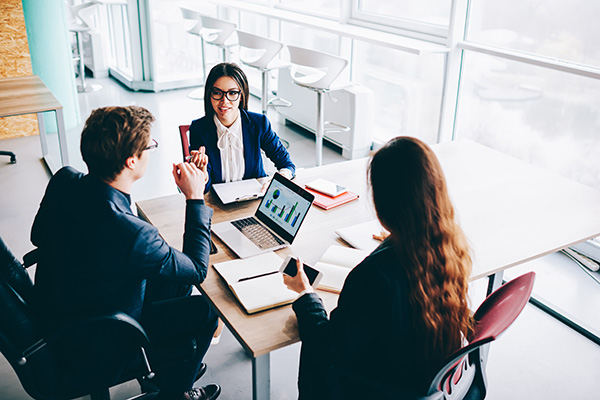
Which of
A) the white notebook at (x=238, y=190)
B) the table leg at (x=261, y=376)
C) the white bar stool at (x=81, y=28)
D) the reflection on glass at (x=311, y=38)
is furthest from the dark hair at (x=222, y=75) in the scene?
the white bar stool at (x=81, y=28)

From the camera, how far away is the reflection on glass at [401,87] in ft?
15.6

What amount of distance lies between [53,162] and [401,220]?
4.19m

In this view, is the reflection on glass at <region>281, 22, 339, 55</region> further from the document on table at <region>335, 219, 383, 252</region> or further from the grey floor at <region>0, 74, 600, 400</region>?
the document on table at <region>335, 219, 383, 252</region>

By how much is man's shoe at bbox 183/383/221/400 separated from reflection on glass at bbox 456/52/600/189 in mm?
2607

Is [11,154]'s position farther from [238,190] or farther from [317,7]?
[317,7]

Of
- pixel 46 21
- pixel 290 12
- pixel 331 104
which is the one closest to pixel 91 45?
pixel 46 21

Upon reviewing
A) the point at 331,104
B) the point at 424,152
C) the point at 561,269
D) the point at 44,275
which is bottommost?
the point at 561,269

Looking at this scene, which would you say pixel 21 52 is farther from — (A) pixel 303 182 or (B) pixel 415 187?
(B) pixel 415 187

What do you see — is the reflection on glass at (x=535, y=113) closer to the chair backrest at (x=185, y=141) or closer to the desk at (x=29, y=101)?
the chair backrest at (x=185, y=141)

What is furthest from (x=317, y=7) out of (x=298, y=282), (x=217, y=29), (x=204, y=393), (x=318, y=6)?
(x=298, y=282)

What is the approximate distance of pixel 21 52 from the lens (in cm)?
523

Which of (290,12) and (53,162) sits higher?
Result: (290,12)

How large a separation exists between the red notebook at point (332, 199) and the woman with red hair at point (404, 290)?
970 millimetres

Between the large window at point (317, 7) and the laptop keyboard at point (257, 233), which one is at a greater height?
the large window at point (317, 7)
